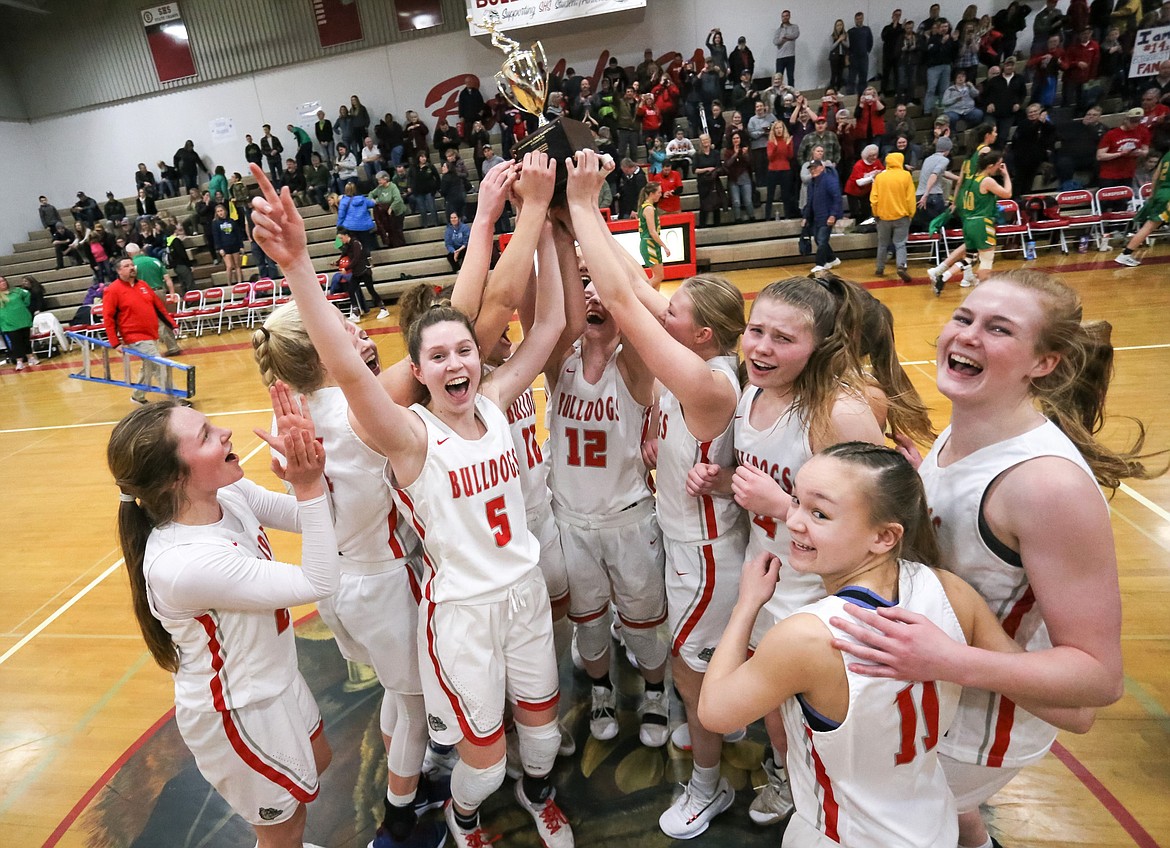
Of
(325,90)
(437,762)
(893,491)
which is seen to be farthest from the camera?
(325,90)

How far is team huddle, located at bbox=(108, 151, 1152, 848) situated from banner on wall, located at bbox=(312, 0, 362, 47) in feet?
71.5

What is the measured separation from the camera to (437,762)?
3.01m

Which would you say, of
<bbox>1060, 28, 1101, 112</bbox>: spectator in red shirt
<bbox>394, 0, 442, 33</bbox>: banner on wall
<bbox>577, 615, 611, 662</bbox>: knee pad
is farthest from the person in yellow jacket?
<bbox>394, 0, 442, 33</bbox>: banner on wall

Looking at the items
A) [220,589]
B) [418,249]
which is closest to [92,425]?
[418,249]

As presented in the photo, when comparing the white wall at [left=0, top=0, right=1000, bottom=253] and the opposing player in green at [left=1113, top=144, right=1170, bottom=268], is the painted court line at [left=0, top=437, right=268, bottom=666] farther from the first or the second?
the white wall at [left=0, top=0, right=1000, bottom=253]

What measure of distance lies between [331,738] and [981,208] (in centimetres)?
1064

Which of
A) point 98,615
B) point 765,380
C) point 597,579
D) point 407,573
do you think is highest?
point 765,380

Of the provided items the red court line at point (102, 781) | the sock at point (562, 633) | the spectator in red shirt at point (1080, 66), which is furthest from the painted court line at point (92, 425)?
the spectator in red shirt at point (1080, 66)

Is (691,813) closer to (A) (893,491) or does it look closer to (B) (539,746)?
(B) (539,746)

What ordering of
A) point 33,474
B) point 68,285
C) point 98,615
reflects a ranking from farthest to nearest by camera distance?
point 68,285
point 33,474
point 98,615

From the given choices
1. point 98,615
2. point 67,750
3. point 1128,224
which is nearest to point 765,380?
point 67,750

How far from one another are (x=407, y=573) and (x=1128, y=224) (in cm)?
1435

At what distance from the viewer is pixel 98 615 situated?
4.75 m

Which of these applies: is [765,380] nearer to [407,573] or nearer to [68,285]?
[407,573]
